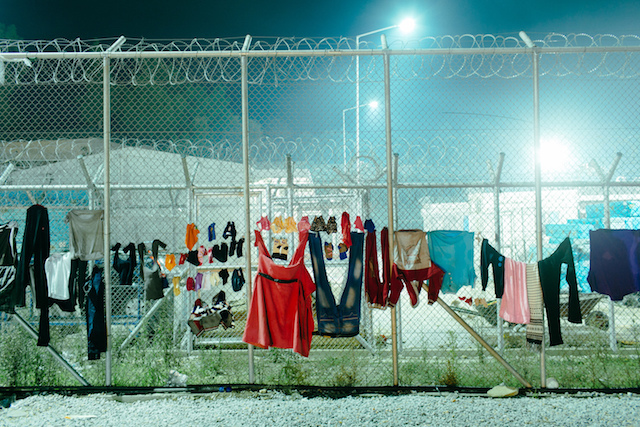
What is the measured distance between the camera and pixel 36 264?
4.36 metres

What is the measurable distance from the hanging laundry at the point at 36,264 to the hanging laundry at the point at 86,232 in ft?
0.88

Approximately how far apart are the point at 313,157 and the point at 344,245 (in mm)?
1170

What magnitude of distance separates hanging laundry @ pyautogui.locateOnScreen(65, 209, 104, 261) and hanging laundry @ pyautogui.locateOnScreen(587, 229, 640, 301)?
17.0 ft

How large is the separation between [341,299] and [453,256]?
1.25 meters

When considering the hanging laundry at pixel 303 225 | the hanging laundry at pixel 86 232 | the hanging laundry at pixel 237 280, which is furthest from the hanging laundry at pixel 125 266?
the hanging laundry at pixel 303 225

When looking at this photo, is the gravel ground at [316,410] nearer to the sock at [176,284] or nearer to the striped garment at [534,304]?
the striped garment at [534,304]

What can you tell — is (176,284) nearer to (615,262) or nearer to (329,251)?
(329,251)

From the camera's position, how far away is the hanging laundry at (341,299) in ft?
13.9

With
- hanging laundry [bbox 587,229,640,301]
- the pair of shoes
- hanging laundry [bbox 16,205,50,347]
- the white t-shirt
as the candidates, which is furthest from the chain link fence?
hanging laundry [bbox 587,229,640,301]

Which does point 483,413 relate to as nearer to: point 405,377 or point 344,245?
point 405,377

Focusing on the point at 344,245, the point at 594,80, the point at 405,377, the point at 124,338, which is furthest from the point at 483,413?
the point at 124,338

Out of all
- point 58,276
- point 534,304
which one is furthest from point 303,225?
point 58,276

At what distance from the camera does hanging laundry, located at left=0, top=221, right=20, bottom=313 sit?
427 centimetres

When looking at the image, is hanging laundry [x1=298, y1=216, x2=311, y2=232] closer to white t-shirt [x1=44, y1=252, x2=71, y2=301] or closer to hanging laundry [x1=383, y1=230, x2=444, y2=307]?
hanging laundry [x1=383, y1=230, x2=444, y2=307]
